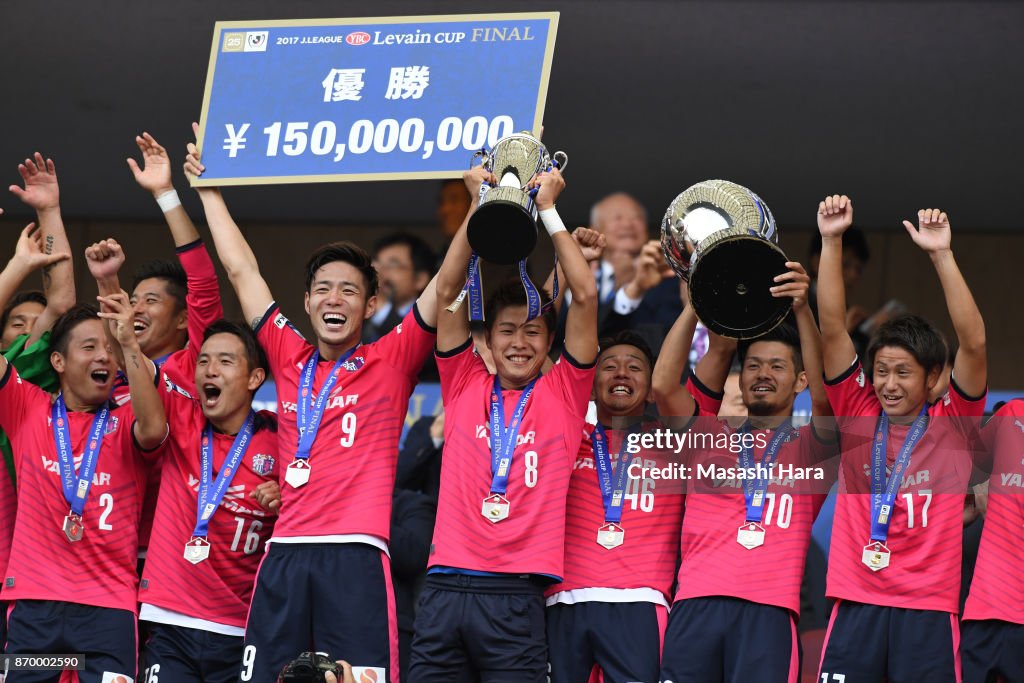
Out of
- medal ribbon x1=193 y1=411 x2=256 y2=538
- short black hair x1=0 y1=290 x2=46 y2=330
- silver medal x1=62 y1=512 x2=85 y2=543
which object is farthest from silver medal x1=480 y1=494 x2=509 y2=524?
short black hair x1=0 y1=290 x2=46 y2=330

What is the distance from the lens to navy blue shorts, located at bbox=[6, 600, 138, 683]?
5.43 meters

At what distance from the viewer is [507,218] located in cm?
487

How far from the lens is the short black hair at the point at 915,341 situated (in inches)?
212

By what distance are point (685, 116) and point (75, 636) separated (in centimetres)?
464

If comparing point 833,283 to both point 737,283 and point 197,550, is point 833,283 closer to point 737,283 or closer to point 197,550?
point 737,283

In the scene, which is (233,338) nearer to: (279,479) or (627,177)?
(279,479)

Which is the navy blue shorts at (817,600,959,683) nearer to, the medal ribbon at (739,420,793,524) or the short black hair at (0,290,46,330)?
the medal ribbon at (739,420,793,524)

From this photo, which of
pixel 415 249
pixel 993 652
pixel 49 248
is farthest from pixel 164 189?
pixel 993 652

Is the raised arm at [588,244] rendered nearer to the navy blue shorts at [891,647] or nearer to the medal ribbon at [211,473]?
the medal ribbon at [211,473]

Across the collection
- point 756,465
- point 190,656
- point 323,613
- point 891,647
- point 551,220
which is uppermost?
point 551,220

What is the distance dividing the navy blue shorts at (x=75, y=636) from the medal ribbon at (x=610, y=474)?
5.99ft

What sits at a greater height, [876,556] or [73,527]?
[876,556]

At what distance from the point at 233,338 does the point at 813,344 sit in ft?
7.33

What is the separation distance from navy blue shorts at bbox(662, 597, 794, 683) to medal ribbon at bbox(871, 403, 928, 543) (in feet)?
1.50
